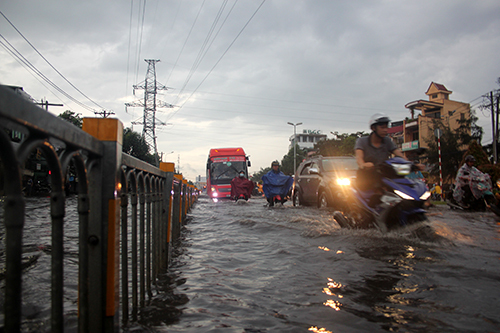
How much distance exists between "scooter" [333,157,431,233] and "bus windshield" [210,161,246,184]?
17.1m

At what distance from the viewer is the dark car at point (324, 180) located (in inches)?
368

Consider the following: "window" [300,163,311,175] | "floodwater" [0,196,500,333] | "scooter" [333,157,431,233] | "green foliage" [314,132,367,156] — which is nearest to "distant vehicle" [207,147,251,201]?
"window" [300,163,311,175]

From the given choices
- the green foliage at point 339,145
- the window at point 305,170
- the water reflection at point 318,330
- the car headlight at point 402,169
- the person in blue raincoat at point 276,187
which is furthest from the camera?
the green foliage at point 339,145

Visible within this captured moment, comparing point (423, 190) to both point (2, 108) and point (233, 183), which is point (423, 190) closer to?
point (2, 108)

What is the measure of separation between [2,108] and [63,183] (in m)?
0.49

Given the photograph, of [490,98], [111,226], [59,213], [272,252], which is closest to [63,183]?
[59,213]

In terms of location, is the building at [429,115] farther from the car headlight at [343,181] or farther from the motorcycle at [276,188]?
the car headlight at [343,181]

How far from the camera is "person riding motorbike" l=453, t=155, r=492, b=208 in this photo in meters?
9.57

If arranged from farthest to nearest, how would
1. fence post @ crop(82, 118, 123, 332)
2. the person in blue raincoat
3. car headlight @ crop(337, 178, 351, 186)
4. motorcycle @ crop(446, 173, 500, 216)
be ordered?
the person in blue raincoat
motorcycle @ crop(446, 173, 500, 216)
car headlight @ crop(337, 178, 351, 186)
fence post @ crop(82, 118, 123, 332)

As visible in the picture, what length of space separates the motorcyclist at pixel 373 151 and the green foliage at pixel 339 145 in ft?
136

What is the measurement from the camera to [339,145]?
5166cm

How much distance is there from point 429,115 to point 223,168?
33641mm

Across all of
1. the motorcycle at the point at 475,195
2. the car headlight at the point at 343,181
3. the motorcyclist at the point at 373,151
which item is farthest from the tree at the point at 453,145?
the motorcyclist at the point at 373,151

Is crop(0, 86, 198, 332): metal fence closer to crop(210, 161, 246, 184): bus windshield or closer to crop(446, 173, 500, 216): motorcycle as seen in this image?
crop(446, 173, 500, 216): motorcycle
